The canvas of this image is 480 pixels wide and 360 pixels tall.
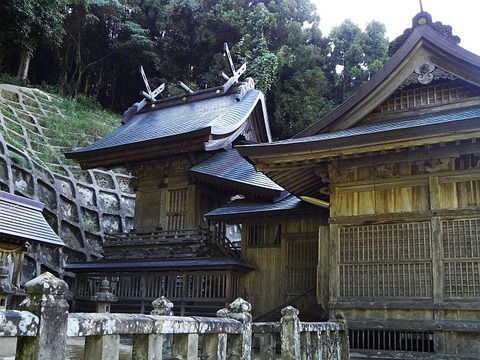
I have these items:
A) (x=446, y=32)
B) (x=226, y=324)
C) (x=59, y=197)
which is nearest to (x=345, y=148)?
(x=446, y=32)

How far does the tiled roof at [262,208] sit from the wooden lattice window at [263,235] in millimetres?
674

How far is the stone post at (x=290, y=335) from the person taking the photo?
7000 millimetres

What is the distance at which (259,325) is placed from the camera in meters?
6.81

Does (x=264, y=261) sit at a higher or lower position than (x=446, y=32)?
lower

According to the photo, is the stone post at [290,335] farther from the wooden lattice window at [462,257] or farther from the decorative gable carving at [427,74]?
the decorative gable carving at [427,74]

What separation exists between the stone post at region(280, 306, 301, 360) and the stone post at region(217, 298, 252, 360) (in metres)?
0.98

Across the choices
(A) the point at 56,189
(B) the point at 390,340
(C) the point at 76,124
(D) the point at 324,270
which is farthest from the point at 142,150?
(C) the point at 76,124

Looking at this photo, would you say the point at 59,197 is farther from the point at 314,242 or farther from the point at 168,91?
the point at 314,242

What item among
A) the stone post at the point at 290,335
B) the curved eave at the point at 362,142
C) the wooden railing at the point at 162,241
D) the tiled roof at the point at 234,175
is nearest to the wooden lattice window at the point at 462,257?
the curved eave at the point at 362,142

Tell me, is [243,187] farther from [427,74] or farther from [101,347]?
[101,347]

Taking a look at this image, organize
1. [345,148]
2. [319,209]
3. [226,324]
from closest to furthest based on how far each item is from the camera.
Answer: [226,324] < [345,148] < [319,209]

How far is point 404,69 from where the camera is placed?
34.6 feet

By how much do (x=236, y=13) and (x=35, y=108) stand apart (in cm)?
1544

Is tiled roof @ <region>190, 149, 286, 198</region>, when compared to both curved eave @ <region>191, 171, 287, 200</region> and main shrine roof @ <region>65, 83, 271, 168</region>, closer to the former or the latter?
curved eave @ <region>191, 171, 287, 200</region>
